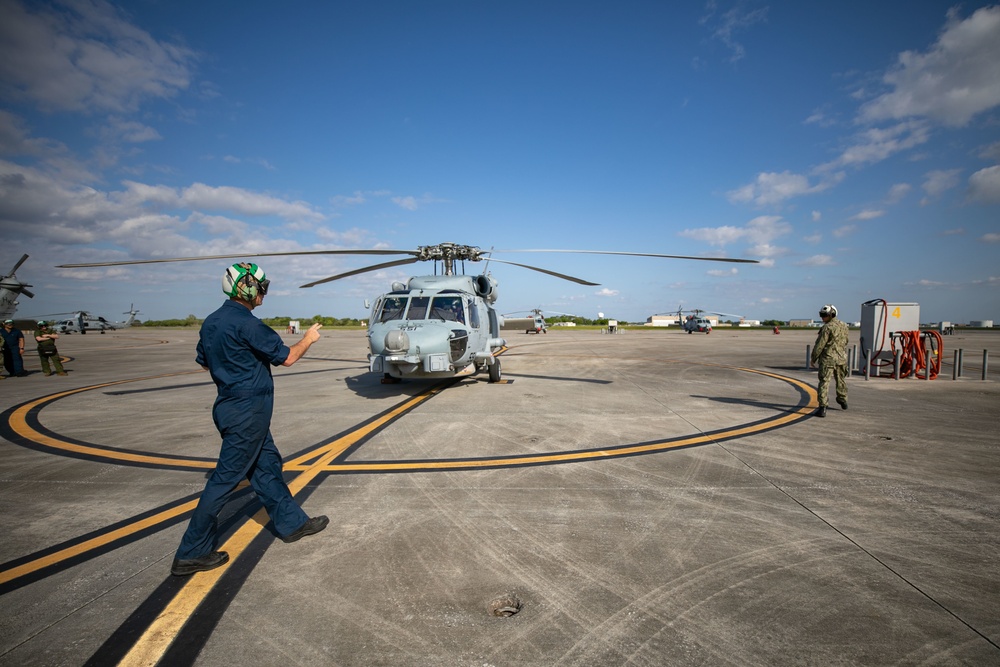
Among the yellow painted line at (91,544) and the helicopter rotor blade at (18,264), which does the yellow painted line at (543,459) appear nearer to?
the yellow painted line at (91,544)

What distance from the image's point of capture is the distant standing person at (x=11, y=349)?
531 inches

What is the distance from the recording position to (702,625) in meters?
2.49

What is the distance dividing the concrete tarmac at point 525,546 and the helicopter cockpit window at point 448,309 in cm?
350

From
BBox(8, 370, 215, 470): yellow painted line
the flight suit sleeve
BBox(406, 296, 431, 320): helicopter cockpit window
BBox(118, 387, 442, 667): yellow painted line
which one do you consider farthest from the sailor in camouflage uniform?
Answer: BBox(8, 370, 215, 470): yellow painted line

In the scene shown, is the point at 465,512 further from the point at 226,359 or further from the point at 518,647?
the point at 226,359

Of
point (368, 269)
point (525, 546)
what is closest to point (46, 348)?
point (368, 269)

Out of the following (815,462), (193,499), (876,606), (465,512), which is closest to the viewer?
(876,606)

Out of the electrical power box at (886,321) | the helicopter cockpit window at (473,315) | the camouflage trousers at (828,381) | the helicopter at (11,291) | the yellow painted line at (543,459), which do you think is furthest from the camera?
the helicopter at (11,291)

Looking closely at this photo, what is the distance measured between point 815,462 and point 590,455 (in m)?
2.54

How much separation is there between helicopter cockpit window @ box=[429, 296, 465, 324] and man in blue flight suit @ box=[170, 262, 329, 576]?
6816 millimetres

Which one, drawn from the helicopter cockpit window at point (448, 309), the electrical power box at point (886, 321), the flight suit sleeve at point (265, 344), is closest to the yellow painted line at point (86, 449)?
the flight suit sleeve at point (265, 344)

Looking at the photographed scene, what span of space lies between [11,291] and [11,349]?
12.1 metres

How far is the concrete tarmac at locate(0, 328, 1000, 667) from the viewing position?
2369 millimetres

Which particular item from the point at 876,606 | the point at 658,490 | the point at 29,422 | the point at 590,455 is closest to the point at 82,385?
the point at 29,422
